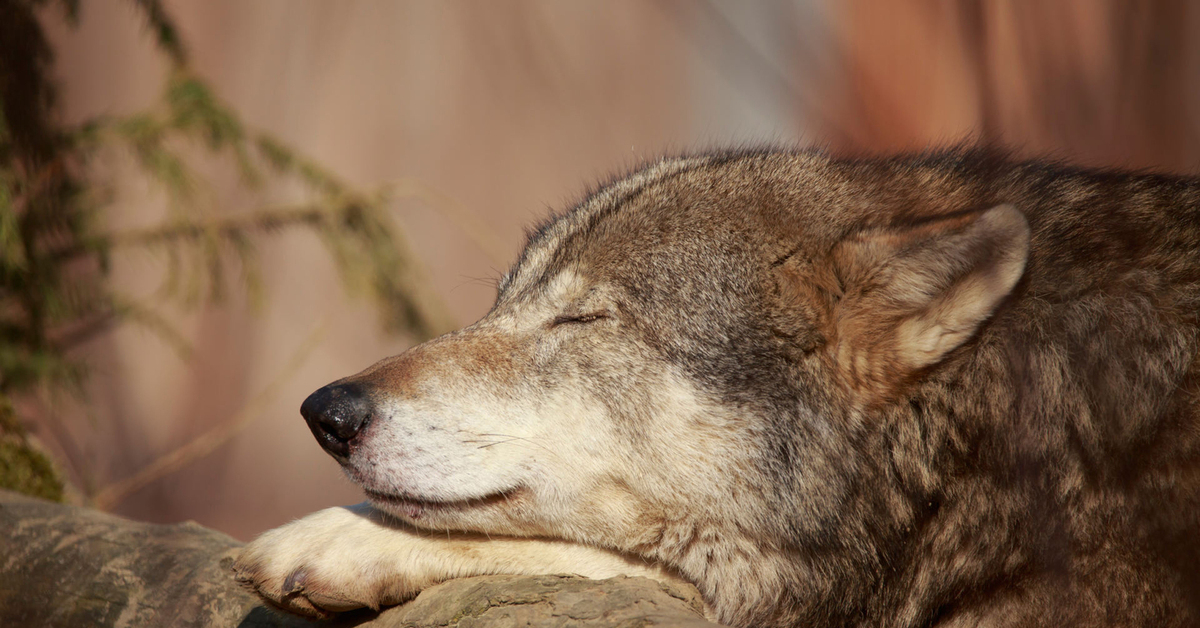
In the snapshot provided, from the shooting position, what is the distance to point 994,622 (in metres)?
1.91

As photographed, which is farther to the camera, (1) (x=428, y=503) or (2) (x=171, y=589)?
(2) (x=171, y=589)

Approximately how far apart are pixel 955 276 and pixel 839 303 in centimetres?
30

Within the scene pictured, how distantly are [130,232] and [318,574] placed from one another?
12.4 ft

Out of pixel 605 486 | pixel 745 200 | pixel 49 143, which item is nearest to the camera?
pixel 605 486

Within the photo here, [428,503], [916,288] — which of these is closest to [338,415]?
[428,503]

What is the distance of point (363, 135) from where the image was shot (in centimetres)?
723

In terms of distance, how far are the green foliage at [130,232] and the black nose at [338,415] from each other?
226 centimetres

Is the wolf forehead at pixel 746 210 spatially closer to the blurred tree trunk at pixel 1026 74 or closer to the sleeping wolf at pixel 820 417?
the sleeping wolf at pixel 820 417

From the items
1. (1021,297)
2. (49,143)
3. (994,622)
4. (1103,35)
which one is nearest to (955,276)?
(1021,297)

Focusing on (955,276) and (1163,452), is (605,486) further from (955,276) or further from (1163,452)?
(1163,452)

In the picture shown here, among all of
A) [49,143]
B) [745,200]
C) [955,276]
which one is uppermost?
[49,143]

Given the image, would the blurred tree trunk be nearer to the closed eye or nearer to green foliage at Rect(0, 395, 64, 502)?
the closed eye

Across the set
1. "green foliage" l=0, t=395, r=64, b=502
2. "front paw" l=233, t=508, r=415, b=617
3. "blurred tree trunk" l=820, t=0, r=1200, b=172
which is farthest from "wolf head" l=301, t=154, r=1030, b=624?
"green foliage" l=0, t=395, r=64, b=502

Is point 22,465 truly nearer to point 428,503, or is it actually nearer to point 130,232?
point 130,232
